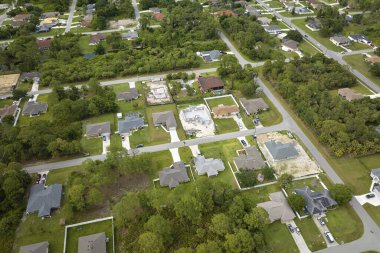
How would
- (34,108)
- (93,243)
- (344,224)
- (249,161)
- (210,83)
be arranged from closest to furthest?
(93,243), (344,224), (249,161), (34,108), (210,83)

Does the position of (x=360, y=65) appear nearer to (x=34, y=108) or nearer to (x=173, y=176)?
(x=173, y=176)

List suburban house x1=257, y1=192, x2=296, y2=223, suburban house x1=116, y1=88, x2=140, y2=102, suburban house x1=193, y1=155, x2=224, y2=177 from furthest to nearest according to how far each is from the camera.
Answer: suburban house x1=116, y1=88, x2=140, y2=102, suburban house x1=193, y1=155, x2=224, y2=177, suburban house x1=257, y1=192, x2=296, y2=223

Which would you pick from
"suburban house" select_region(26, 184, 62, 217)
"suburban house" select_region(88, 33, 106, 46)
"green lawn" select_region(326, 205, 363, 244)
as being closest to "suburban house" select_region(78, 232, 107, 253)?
"suburban house" select_region(26, 184, 62, 217)

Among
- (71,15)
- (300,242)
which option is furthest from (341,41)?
(71,15)

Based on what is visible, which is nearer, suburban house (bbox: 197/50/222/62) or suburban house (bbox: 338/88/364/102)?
suburban house (bbox: 338/88/364/102)

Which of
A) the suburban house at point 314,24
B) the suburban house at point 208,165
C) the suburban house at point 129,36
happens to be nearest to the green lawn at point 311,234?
the suburban house at point 208,165

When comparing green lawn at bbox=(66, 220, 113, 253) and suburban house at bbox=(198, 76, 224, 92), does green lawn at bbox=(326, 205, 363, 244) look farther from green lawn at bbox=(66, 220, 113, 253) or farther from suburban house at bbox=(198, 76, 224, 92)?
suburban house at bbox=(198, 76, 224, 92)

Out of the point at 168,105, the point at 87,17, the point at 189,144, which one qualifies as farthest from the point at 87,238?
the point at 87,17
